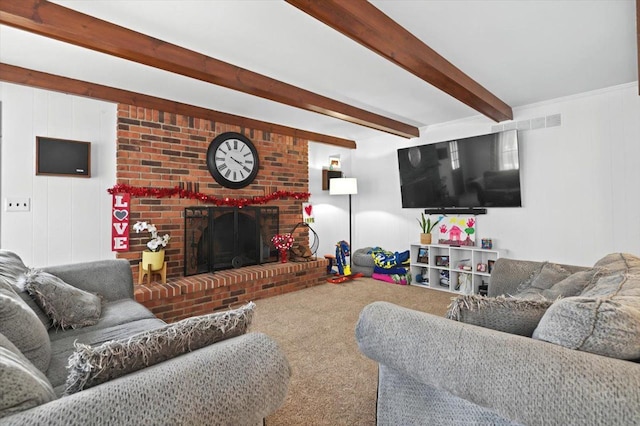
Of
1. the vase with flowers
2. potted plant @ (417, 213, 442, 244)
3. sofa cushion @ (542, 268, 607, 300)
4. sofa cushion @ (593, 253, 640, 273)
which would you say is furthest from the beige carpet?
Result: sofa cushion @ (593, 253, 640, 273)

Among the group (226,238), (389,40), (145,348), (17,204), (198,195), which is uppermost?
(389,40)

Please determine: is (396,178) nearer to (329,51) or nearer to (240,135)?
(240,135)

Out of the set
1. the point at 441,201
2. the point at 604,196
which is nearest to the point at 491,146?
the point at 441,201

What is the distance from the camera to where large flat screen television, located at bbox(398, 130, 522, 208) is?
147 inches

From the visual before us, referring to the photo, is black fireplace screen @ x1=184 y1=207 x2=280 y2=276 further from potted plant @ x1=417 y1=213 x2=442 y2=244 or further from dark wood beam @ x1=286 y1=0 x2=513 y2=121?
dark wood beam @ x1=286 y1=0 x2=513 y2=121

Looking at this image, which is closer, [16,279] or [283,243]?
[16,279]

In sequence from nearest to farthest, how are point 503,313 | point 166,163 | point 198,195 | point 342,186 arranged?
point 503,313 < point 166,163 < point 198,195 < point 342,186

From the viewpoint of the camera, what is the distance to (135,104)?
3.27 m

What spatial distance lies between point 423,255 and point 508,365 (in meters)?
3.79

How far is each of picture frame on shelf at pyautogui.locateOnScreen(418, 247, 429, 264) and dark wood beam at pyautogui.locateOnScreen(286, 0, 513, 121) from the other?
220 cm

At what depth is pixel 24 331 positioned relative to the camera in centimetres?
123

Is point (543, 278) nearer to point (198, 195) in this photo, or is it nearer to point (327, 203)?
point (198, 195)

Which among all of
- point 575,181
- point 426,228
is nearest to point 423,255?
point 426,228

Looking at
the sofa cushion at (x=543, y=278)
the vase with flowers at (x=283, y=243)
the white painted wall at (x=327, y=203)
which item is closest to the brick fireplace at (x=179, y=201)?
the vase with flowers at (x=283, y=243)
